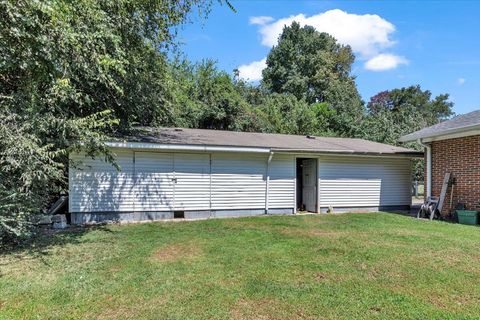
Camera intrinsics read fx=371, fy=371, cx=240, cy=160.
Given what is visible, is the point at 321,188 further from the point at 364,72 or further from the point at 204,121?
the point at 364,72

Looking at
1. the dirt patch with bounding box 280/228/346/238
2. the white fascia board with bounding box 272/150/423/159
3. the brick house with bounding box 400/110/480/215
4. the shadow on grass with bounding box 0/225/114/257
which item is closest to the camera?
the shadow on grass with bounding box 0/225/114/257

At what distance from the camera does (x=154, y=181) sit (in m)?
10.5

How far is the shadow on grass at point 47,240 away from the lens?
6.43 metres

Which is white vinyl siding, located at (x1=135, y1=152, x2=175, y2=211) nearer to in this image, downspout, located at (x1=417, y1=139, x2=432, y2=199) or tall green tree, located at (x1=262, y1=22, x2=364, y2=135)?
downspout, located at (x1=417, y1=139, x2=432, y2=199)

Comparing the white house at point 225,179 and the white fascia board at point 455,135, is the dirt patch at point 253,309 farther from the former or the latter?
the white fascia board at point 455,135

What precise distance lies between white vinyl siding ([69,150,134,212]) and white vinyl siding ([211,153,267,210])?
8.07 ft

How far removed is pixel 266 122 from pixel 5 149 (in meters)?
16.9

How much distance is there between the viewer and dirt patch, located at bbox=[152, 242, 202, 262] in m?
5.91

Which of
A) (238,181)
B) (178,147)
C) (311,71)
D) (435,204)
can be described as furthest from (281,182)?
(311,71)

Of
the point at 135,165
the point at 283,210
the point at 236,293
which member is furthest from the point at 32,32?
the point at 283,210

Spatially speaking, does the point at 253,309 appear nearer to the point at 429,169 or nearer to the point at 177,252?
the point at 177,252

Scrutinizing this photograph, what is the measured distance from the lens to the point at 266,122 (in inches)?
855

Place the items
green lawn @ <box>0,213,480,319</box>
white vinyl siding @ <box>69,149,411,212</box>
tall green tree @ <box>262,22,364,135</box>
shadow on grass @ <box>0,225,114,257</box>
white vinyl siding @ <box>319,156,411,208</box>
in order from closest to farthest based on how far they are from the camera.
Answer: green lawn @ <box>0,213,480,319</box> → shadow on grass @ <box>0,225,114,257</box> → white vinyl siding @ <box>69,149,411,212</box> → white vinyl siding @ <box>319,156,411,208</box> → tall green tree @ <box>262,22,364,135</box>

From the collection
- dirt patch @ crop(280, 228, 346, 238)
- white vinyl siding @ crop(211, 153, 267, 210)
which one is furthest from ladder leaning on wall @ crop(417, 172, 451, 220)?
white vinyl siding @ crop(211, 153, 267, 210)
